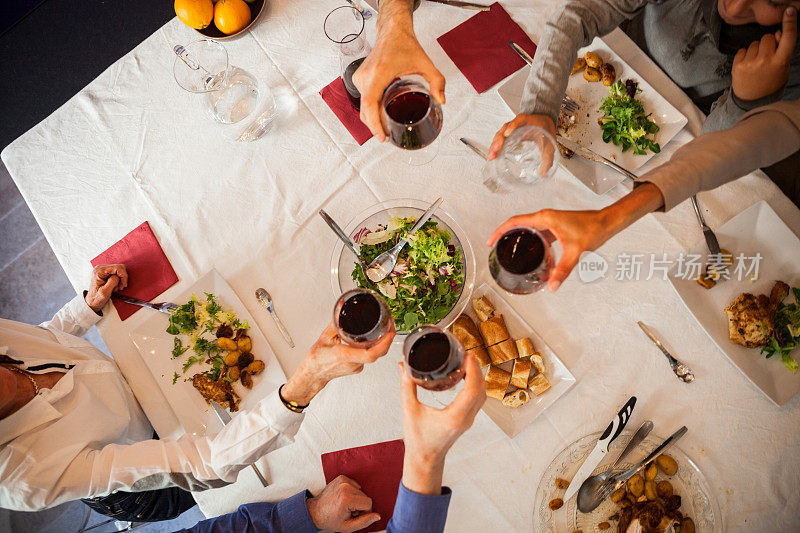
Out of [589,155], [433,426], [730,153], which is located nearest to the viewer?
[433,426]

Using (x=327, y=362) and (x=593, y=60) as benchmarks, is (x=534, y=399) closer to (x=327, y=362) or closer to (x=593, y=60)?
(x=327, y=362)

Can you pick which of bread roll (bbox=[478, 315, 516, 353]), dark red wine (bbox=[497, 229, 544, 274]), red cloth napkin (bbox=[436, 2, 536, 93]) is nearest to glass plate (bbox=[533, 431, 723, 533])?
bread roll (bbox=[478, 315, 516, 353])

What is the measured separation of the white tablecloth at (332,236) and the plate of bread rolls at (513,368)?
0.22 feet

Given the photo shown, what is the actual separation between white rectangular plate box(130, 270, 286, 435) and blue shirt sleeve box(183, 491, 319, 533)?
26cm

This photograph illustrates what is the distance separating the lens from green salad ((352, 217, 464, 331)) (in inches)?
56.5

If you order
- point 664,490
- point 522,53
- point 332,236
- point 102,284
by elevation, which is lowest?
point 664,490

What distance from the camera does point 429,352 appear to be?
3.88 feet

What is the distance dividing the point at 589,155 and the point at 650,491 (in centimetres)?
95

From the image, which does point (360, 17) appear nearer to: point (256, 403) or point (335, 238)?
point (335, 238)

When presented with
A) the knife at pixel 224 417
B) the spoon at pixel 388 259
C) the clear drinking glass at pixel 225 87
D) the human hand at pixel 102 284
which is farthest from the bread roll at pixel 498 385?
the human hand at pixel 102 284

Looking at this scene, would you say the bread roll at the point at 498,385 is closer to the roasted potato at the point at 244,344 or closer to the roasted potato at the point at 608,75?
the roasted potato at the point at 244,344

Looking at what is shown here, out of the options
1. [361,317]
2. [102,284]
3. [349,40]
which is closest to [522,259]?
[361,317]

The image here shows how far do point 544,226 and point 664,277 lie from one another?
55 cm

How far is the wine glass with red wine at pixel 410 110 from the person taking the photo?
4.16 feet
